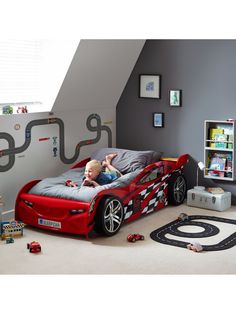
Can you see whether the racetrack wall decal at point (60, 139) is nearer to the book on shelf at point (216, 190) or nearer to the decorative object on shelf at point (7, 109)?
the decorative object on shelf at point (7, 109)

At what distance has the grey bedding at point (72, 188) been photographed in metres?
4.96

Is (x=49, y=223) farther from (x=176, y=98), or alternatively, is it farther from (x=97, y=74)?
Answer: (x=176, y=98)

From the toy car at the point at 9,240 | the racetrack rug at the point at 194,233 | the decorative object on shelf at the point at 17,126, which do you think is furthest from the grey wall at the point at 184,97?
the toy car at the point at 9,240

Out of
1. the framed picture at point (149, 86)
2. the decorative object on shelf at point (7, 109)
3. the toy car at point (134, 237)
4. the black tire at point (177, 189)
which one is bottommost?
the toy car at point (134, 237)

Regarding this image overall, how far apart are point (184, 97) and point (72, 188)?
215cm

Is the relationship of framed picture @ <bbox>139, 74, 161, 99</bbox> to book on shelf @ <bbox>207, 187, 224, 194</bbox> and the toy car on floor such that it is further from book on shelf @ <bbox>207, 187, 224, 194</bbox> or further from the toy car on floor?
book on shelf @ <bbox>207, 187, 224, 194</bbox>

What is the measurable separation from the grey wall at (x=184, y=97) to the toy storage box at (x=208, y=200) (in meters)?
0.29

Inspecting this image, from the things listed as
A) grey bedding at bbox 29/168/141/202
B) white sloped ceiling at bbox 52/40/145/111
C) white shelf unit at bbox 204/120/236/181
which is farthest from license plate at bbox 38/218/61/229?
white shelf unit at bbox 204/120/236/181

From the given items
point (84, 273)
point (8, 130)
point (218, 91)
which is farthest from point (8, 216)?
point (218, 91)

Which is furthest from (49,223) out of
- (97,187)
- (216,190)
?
(216,190)

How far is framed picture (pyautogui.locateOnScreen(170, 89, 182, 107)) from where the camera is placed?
6.50 m

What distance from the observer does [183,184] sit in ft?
20.9

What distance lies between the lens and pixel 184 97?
21.3 feet

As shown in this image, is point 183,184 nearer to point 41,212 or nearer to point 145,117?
point 145,117
